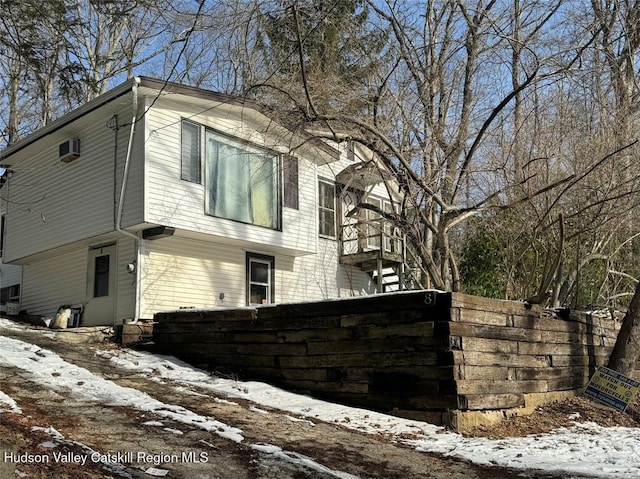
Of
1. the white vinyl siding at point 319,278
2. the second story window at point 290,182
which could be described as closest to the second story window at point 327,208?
the white vinyl siding at point 319,278

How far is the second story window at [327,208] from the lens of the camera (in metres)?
16.9

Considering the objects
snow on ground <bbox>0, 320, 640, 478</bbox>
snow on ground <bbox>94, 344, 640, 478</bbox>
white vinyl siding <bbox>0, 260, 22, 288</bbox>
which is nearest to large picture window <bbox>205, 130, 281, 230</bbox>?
snow on ground <bbox>0, 320, 640, 478</bbox>

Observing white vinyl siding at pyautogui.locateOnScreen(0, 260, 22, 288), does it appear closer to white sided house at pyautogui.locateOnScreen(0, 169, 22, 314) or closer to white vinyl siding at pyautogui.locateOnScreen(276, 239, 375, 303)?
white sided house at pyautogui.locateOnScreen(0, 169, 22, 314)

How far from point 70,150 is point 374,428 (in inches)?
391

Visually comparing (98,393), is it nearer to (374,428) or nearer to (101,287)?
(374,428)

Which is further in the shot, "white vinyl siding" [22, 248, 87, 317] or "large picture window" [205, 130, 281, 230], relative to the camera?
"white vinyl siding" [22, 248, 87, 317]

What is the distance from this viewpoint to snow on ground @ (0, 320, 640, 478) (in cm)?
584

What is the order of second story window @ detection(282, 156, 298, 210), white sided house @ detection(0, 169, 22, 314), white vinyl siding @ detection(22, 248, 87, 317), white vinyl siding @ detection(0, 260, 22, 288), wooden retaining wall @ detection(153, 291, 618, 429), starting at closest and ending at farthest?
wooden retaining wall @ detection(153, 291, 618, 429)
white vinyl siding @ detection(22, 248, 87, 317)
second story window @ detection(282, 156, 298, 210)
white sided house @ detection(0, 169, 22, 314)
white vinyl siding @ detection(0, 260, 22, 288)

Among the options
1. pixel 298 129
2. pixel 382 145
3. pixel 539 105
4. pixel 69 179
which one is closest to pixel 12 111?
pixel 69 179

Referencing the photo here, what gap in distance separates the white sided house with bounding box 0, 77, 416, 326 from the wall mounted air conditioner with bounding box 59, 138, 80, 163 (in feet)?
0.08

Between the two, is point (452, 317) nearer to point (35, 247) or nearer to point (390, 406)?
point (390, 406)

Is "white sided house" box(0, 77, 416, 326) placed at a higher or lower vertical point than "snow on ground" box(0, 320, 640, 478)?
higher

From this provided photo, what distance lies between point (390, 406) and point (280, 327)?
1988mm

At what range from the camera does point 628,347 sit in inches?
Answer: 409
